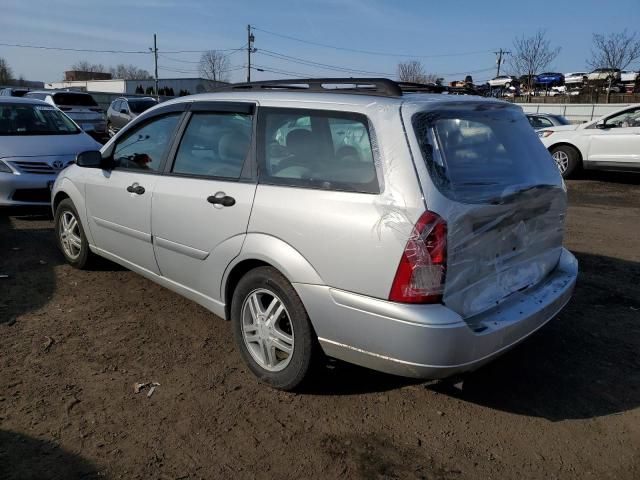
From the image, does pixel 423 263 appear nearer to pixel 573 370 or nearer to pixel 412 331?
pixel 412 331

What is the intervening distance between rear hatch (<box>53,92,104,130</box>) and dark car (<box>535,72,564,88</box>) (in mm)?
42463

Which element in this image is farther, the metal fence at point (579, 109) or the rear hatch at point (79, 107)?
the metal fence at point (579, 109)

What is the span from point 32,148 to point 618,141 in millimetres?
10866

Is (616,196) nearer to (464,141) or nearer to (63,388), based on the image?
(464,141)

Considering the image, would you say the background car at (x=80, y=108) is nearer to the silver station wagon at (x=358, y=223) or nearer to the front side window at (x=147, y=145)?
the front side window at (x=147, y=145)

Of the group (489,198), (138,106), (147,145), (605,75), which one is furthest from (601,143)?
(605,75)

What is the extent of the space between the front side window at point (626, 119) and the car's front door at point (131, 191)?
1066 cm

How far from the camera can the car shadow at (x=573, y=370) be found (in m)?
3.15

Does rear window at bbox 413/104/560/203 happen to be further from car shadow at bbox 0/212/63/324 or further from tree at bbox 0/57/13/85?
tree at bbox 0/57/13/85

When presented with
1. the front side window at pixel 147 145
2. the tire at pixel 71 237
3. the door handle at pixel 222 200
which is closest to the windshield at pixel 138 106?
the tire at pixel 71 237

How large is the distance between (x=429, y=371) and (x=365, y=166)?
1050 millimetres

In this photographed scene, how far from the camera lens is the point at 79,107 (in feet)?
55.2

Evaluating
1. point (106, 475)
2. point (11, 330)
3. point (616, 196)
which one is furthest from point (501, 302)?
point (616, 196)

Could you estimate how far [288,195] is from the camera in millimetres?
2980
